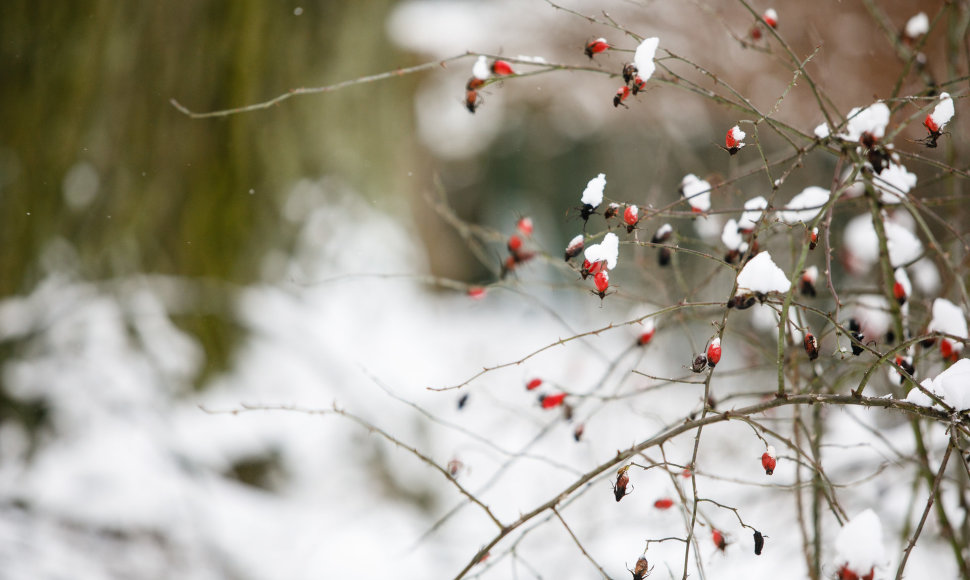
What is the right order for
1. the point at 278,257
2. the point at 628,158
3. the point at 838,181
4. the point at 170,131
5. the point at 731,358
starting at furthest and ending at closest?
the point at 628,158, the point at 731,358, the point at 278,257, the point at 170,131, the point at 838,181

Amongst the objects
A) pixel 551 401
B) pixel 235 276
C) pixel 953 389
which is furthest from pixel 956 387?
pixel 235 276

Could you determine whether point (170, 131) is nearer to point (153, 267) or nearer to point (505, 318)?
point (153, 267)

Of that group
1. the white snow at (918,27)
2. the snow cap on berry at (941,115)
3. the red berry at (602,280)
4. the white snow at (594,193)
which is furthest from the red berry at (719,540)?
the white snow at (918,27)

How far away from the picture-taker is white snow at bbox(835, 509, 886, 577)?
621 mm

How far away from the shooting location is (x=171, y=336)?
7.93 ft

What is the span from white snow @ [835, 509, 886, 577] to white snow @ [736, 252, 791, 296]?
244mm

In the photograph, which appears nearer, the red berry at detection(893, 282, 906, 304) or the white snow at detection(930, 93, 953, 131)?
the white snow at detection(930, 93, 953, 131)

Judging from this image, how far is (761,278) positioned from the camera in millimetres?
691

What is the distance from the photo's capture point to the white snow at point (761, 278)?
688 millimetres

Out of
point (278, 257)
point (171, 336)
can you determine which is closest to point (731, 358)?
point (278, 257)

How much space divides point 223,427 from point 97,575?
2.25ft

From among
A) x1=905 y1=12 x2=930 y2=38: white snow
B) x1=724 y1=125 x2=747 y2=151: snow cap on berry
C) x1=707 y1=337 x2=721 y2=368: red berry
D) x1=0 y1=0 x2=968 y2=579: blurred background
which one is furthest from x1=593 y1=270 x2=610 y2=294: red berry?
x1=0 y1=0 x2=968 y2=579: blurred background

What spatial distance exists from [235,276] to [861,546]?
7.74 ft

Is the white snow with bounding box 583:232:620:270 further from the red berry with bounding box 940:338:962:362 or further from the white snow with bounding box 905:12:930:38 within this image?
the white snow with bounding box 905:12:930:38
